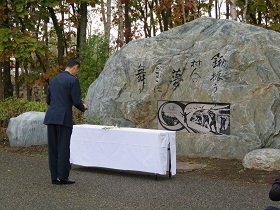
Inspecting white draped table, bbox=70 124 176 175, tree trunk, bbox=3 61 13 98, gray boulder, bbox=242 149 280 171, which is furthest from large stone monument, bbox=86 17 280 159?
tree trunk, bbox=3 61 13 98

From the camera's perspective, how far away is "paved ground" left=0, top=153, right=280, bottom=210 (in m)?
6.66

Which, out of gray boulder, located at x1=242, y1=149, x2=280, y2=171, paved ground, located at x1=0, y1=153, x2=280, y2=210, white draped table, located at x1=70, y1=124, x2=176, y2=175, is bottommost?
paved ground, located at x1=0, y1=153, x2=280, y2=210

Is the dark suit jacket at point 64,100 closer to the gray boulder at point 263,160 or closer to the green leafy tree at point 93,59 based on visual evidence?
the gray boulder at point 263,160

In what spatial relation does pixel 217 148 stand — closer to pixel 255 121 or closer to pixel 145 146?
pixel 255 121

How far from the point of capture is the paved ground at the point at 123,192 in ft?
21.9

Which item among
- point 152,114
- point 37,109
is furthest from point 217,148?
point 37,109

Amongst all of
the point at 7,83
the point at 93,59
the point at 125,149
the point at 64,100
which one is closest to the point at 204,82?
the point at 125,149

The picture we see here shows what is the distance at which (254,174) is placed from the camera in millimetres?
8695

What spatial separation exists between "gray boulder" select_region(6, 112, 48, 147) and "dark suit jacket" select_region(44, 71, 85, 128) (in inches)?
176

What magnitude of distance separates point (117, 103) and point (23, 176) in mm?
3354

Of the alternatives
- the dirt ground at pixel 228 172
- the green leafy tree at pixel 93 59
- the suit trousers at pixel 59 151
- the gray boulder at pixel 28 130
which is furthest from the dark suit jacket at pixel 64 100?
the green leafy tree at pixel 93 59

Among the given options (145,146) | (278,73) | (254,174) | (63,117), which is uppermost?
(278,73)

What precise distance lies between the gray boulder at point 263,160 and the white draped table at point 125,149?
154 cm

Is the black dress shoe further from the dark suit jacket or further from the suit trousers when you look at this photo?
the dark suit jacket
